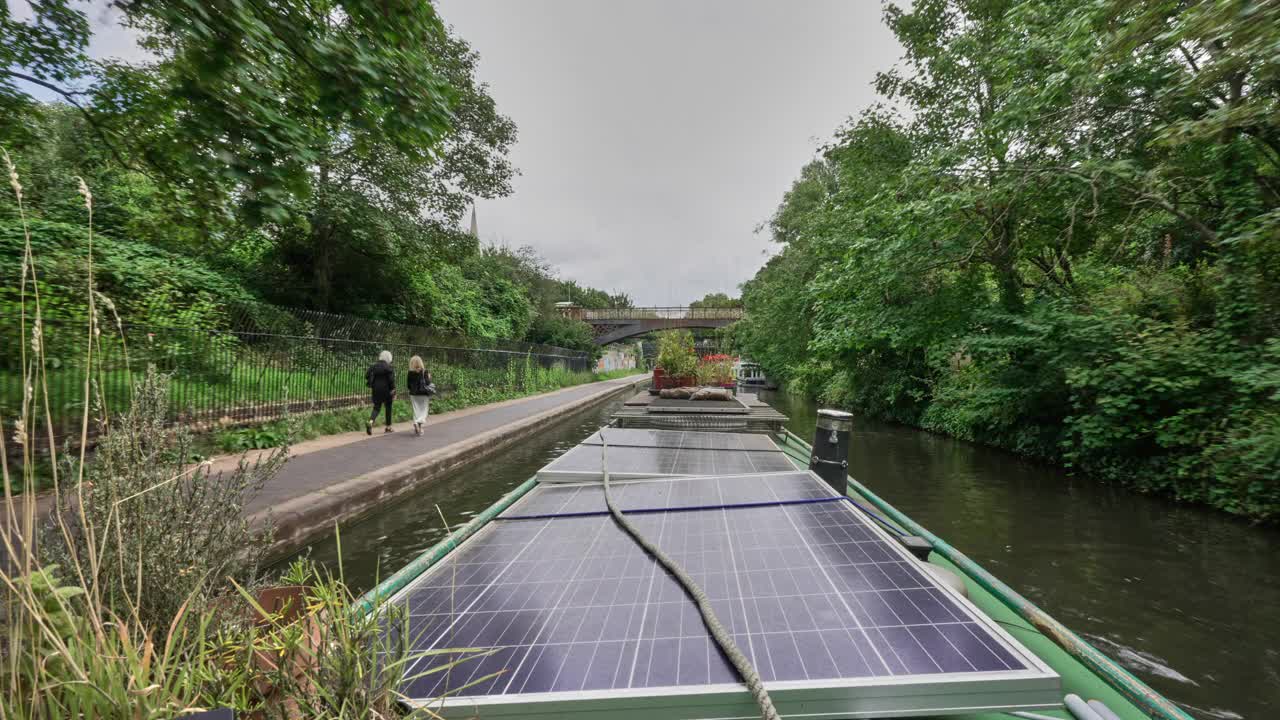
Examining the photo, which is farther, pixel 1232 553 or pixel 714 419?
pixel 714 419

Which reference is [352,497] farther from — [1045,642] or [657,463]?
[1045,642]

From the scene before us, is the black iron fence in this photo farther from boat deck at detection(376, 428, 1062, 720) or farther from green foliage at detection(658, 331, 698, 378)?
green foliage at detection(658, 331, 698, 378)

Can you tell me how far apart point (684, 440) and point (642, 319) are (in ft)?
141

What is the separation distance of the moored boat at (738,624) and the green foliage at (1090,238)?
5.29 metres

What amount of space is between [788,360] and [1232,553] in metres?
17.1

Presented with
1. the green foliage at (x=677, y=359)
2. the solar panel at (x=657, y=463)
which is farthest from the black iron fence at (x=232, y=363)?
the green foliage at (x=677, y=359)

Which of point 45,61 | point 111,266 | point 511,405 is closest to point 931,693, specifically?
point 45,61

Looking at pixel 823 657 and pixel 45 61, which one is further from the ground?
pixel 45 61

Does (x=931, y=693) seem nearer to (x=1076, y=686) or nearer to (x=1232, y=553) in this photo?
(x=1076, y=686)

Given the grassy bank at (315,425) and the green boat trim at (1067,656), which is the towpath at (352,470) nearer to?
the grassy bank at (315,425)

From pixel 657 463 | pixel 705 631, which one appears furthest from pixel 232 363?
pixel 705 631

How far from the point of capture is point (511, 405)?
16891 millimetres

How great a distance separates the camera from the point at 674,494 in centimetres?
350

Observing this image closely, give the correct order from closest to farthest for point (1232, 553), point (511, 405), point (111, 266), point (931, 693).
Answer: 1. point (931, 693)
2. point (1232, 553)
3. point (111, 266)
4. point (511, 405)
